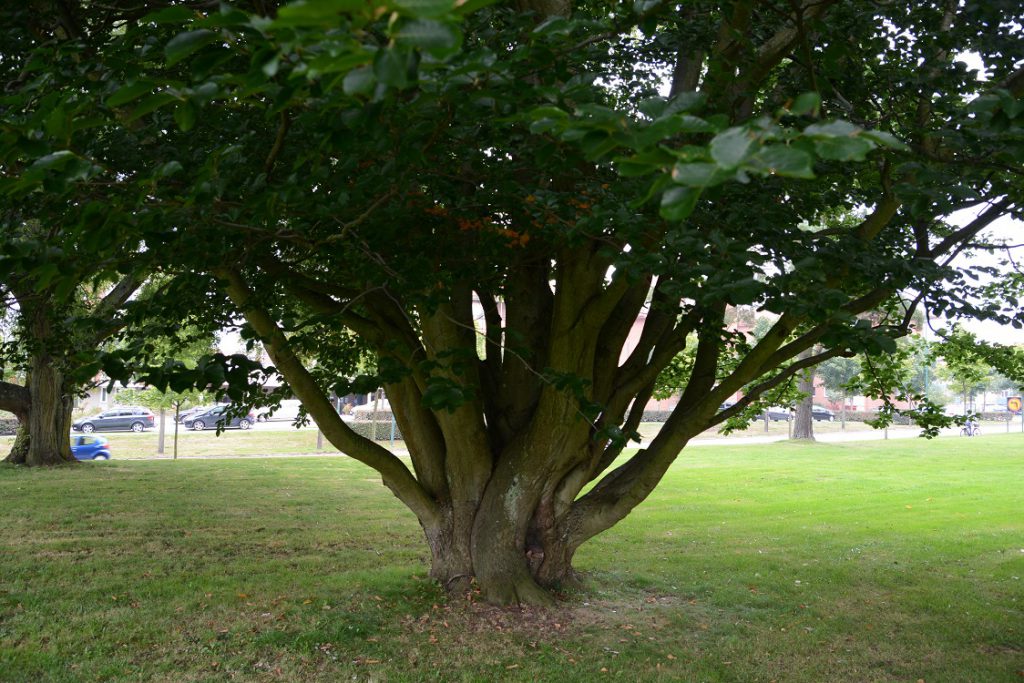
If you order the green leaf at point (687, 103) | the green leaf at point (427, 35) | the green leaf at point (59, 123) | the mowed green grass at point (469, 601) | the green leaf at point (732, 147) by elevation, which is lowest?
the mowed green grass at point (469, 601)

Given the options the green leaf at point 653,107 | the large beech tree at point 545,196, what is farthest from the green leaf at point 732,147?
the green leaf at point 653,107

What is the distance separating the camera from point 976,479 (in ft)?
Answer: 60.9

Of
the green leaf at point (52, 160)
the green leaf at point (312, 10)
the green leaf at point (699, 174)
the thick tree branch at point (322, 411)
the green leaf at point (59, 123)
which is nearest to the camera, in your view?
the green leaf at point (312, 10)

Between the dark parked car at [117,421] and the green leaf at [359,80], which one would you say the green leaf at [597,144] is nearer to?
the green leaf at [359,80]

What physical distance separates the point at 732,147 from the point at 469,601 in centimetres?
608

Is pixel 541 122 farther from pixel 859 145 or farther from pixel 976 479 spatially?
pixel 976 479

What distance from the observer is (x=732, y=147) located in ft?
4.85

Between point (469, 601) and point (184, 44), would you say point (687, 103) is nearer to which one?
point (184, 44)

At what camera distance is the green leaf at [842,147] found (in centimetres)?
152

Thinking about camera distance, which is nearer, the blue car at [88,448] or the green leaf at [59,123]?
the green leaf at [59,123]

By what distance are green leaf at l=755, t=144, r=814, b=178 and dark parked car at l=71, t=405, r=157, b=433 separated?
37317 millimetres

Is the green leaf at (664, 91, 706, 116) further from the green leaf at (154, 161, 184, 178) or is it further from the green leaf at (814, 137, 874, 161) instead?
the green leaf at (154, 161, 184, 178)

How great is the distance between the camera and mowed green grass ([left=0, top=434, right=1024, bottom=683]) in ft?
19.5

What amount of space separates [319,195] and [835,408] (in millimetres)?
74260
